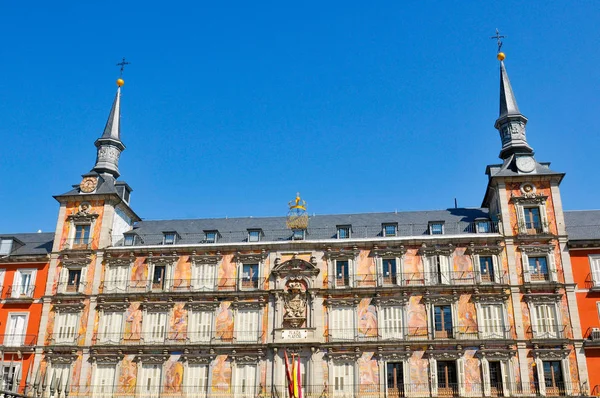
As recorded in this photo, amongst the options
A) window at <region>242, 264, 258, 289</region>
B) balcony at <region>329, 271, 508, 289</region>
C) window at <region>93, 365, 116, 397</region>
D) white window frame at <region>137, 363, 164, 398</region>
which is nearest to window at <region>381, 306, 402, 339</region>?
balcony at <region>329, 271, 508, 289</region>

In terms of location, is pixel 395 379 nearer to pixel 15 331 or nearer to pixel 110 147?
pixel 15 331

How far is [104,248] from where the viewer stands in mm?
48188

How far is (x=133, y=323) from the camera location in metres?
45.7

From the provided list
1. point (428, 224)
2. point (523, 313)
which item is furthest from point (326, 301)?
point (523, 313)

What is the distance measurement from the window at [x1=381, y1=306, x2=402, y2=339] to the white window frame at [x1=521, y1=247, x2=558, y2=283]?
31.3ft

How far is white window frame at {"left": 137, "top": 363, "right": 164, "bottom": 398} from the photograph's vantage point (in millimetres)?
43438

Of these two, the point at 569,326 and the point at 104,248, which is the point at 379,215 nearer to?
the point at 569,326

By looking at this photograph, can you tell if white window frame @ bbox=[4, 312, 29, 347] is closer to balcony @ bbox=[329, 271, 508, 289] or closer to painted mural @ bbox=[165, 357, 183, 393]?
painted mural @ bbox=[165, 357, 183, 393]

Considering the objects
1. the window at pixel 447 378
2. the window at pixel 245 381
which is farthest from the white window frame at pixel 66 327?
the window at pixel 447 378

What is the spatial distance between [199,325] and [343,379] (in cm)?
1139

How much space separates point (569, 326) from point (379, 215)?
670 inches

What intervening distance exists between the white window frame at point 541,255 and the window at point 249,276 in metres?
19.9

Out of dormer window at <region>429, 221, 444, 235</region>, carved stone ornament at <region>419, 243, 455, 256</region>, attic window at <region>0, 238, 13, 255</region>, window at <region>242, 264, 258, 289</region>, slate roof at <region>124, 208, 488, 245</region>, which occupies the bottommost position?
window at <region>242, 264, 258, 289</region>


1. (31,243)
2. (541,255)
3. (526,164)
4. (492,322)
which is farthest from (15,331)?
(526,164)
